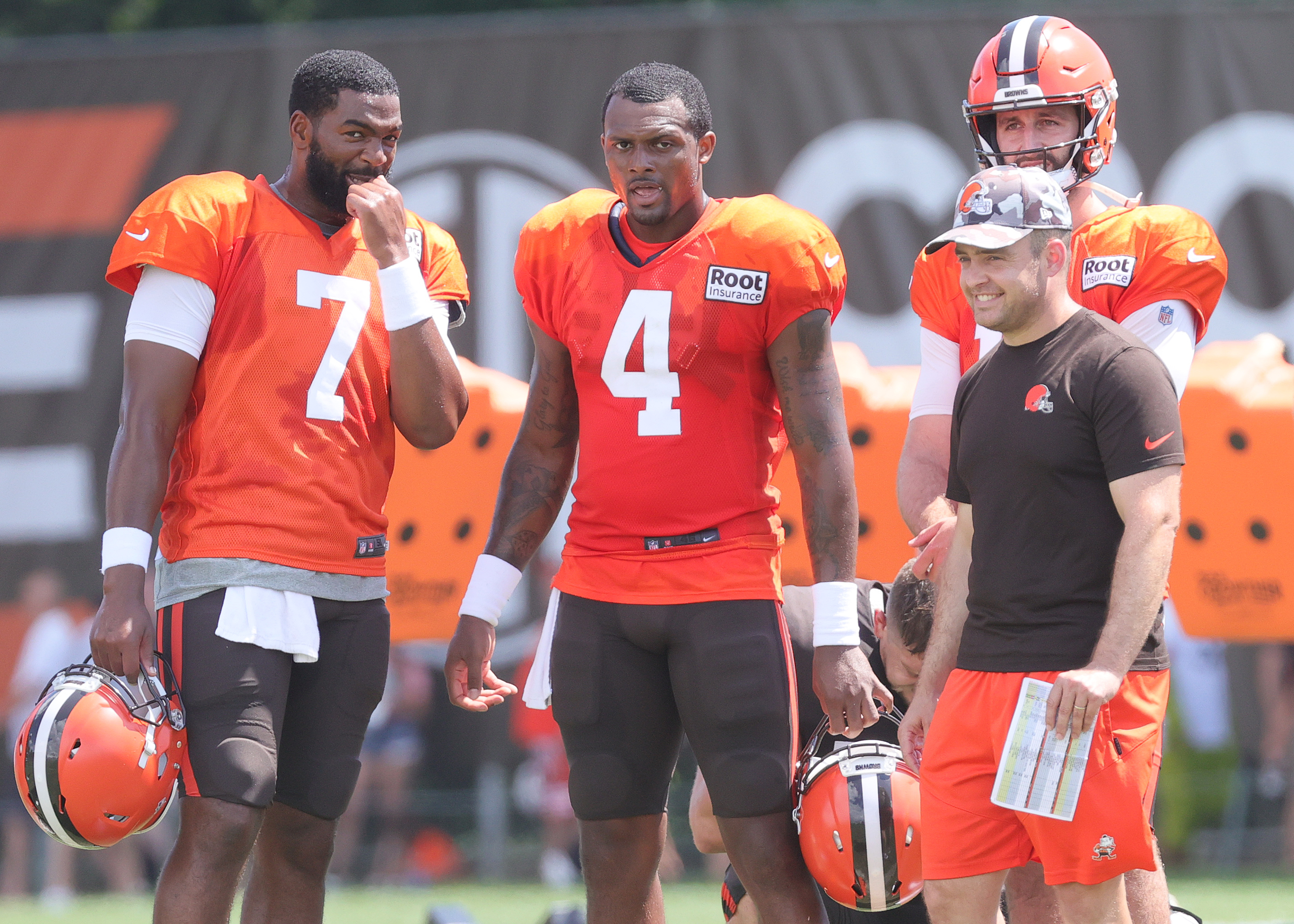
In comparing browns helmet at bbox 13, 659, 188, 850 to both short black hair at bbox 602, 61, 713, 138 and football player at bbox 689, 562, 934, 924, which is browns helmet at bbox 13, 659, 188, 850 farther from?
short black hair at bbox 602, 61, 713, 138

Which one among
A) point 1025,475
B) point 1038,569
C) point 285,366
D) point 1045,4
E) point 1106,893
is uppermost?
point 1045,4

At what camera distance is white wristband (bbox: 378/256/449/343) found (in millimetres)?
3467

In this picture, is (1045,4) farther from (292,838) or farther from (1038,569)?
(292,838)

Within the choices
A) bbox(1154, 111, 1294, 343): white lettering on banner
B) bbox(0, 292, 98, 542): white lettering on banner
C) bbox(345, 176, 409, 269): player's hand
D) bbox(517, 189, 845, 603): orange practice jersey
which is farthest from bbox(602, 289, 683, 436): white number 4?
bbox(0, 292, 98, 542): white lettering on banner

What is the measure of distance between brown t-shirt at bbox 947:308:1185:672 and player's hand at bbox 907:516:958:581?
0.41 m

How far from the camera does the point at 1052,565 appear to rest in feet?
10.4

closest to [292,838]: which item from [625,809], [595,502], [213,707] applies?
[213,707]

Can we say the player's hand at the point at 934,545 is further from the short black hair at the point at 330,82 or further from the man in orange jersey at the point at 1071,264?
the short black hair at the point at 330,82

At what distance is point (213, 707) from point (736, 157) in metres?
5.50

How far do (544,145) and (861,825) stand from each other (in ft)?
18.2

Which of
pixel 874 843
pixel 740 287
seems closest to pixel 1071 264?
pixel 740 287

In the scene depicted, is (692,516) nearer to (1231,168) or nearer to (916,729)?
(916,729)

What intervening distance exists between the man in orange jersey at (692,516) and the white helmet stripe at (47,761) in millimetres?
1053

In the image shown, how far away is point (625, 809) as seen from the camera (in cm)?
343
